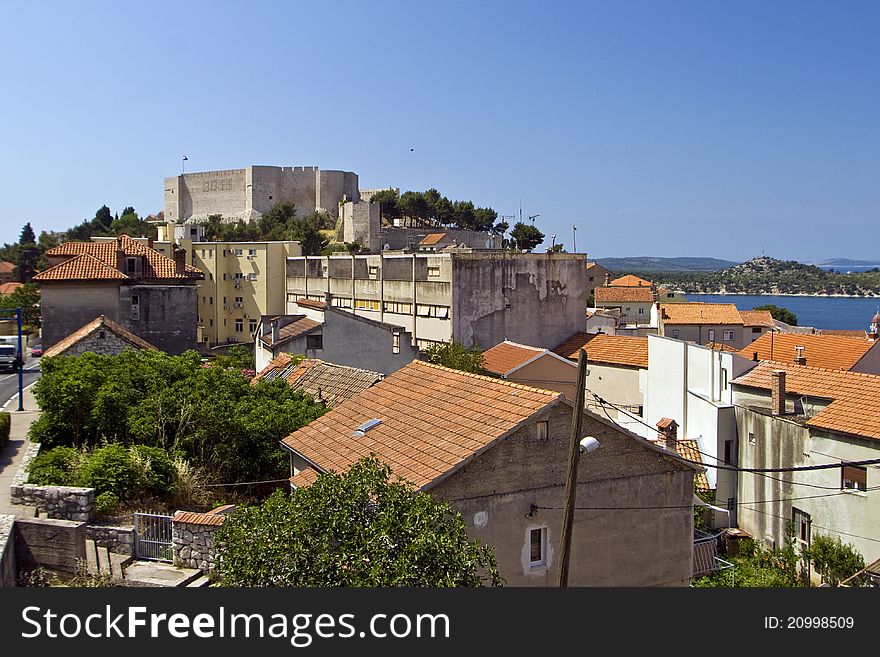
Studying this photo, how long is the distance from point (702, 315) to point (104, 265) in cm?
4413

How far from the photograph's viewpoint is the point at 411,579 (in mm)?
8086

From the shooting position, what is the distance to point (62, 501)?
1368 cm

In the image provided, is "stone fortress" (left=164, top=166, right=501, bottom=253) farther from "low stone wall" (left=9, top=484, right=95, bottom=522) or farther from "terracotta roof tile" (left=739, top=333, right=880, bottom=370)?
"low stone wall" (left=9, top=484, right=95, bottom=522)

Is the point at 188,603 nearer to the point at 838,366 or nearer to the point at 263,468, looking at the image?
the point at 263,468

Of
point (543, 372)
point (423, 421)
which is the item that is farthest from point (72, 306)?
point (423, 421)

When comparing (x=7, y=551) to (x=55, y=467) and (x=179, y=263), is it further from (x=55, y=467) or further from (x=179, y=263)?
(x=179, y=263)

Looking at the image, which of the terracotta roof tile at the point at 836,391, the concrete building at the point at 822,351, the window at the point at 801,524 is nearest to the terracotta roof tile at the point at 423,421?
the terracotta roof tile at the point at 836,391

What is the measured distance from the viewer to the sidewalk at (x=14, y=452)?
13.8 m

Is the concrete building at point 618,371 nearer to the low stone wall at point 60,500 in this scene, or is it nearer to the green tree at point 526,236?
the low stone wall at point 60,500

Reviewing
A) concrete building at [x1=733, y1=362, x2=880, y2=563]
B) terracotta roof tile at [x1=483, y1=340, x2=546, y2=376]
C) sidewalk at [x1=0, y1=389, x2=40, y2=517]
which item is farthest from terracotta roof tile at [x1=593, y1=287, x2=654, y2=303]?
sidewalk at [x1=0, y1=389, x2=40, y2=517]

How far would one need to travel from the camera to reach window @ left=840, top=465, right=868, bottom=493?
19281 millimetres

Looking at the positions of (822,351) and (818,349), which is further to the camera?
(818,349)

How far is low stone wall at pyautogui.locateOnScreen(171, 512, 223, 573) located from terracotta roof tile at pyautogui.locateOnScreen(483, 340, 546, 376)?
70.5 feet

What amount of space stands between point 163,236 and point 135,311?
41663 mm
